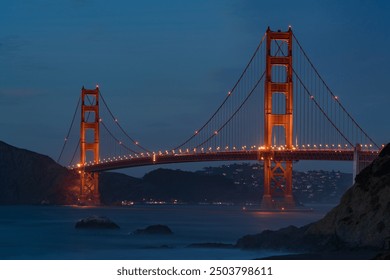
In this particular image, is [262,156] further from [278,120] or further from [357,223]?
[357,223]

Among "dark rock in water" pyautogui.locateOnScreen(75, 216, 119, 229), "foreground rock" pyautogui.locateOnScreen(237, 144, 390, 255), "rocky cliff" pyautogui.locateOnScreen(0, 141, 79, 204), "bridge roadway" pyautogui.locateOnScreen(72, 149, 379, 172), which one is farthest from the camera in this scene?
"rocky cliff" pyautogui.locateOnScreen(0, 141, 79, 204)

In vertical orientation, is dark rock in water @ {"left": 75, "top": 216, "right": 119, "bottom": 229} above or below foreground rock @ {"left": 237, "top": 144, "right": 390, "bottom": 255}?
below

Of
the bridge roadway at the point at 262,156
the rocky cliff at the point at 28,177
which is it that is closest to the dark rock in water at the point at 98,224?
the bridge roadway at the point at 262,156

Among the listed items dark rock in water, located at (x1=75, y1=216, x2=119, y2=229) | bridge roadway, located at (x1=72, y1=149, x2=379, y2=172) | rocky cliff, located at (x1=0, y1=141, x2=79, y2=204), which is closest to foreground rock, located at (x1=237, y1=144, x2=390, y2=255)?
dark rock in water, located at (x1=75, y1=216, x2=119, y2=229)

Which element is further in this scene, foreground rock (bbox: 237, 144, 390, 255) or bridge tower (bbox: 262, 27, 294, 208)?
bridge tower (bbox: 262, 27, 294, 208)

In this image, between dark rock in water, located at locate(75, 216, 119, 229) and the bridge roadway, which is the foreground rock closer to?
dark rock in water, located at locate(75, 216, 119, 229)

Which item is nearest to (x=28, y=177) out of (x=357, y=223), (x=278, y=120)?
(x=278, y=120)

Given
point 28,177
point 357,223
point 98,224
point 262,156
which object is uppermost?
point 262,156

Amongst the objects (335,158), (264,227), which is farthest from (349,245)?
(335,158)
